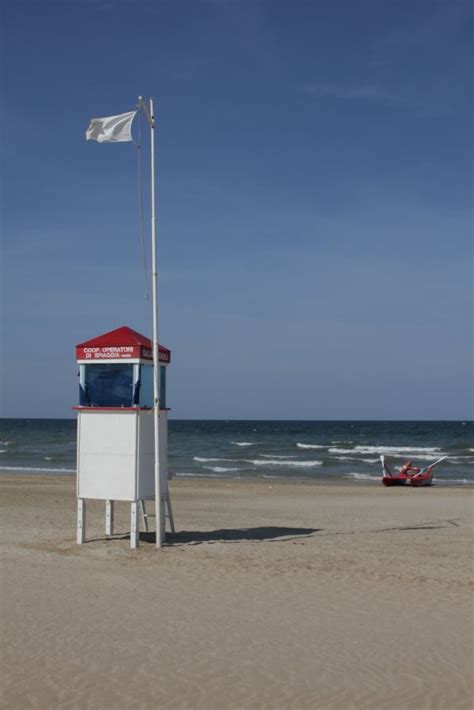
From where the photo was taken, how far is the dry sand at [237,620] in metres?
5.51

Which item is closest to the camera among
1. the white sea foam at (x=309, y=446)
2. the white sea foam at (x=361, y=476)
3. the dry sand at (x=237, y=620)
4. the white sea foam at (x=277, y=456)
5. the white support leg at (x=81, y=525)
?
the dry sand at (x=237, y=620)

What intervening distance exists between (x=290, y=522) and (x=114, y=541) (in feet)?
16.6

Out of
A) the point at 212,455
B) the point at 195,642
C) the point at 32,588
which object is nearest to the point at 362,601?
the point at 195,642

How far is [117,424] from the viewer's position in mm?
10961

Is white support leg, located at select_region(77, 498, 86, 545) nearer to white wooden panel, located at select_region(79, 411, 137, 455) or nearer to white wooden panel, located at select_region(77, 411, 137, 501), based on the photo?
white wooden panel, located at select_region(77, 411, 137, 501)

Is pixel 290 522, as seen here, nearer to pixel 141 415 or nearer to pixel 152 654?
pixel 141 415

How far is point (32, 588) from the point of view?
27.4ft

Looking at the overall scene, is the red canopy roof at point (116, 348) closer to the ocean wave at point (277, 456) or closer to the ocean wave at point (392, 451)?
the ocean wave at point (277, 456)

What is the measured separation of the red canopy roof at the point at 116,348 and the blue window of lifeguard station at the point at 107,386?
179mm

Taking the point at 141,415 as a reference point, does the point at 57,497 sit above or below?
below

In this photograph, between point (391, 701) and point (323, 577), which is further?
point (323, 577)

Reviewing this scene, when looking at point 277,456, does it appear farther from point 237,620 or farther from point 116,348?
point 237,620

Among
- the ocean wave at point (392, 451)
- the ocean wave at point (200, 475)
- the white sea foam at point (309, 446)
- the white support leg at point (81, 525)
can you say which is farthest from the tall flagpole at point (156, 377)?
the white sea foam at point (309, 446)

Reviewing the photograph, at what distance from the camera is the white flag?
11375 millimetres
